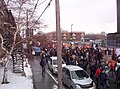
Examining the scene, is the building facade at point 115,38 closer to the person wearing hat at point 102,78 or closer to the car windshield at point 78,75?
the car windshield at point 78,75

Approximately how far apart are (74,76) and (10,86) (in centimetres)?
396

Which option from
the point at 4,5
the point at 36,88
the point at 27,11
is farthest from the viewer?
the point at 27,11

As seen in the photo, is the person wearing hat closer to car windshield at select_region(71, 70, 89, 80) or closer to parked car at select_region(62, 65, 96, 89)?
parked car at select_region(62, 65, 96, 89)

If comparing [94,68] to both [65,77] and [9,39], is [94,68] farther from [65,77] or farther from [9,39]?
[9,39]

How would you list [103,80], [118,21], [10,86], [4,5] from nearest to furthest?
[103,80], [10,86], [4,5], [118,21]

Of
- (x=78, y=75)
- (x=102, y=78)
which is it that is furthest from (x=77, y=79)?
(x=102, y=78)

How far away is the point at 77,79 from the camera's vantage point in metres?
15.0

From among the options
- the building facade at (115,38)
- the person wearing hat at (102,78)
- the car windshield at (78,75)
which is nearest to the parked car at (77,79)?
the car windshield at (78,75)

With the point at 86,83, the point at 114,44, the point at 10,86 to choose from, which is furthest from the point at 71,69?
the point at 114,44

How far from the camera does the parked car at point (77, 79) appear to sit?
14357mm

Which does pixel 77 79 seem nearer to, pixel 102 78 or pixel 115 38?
pixel 102 78

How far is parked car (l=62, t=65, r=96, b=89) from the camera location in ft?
47.1

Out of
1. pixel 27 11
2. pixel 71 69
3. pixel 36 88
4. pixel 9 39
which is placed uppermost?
pixel 27 11

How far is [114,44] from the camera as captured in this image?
3666 centimetres
